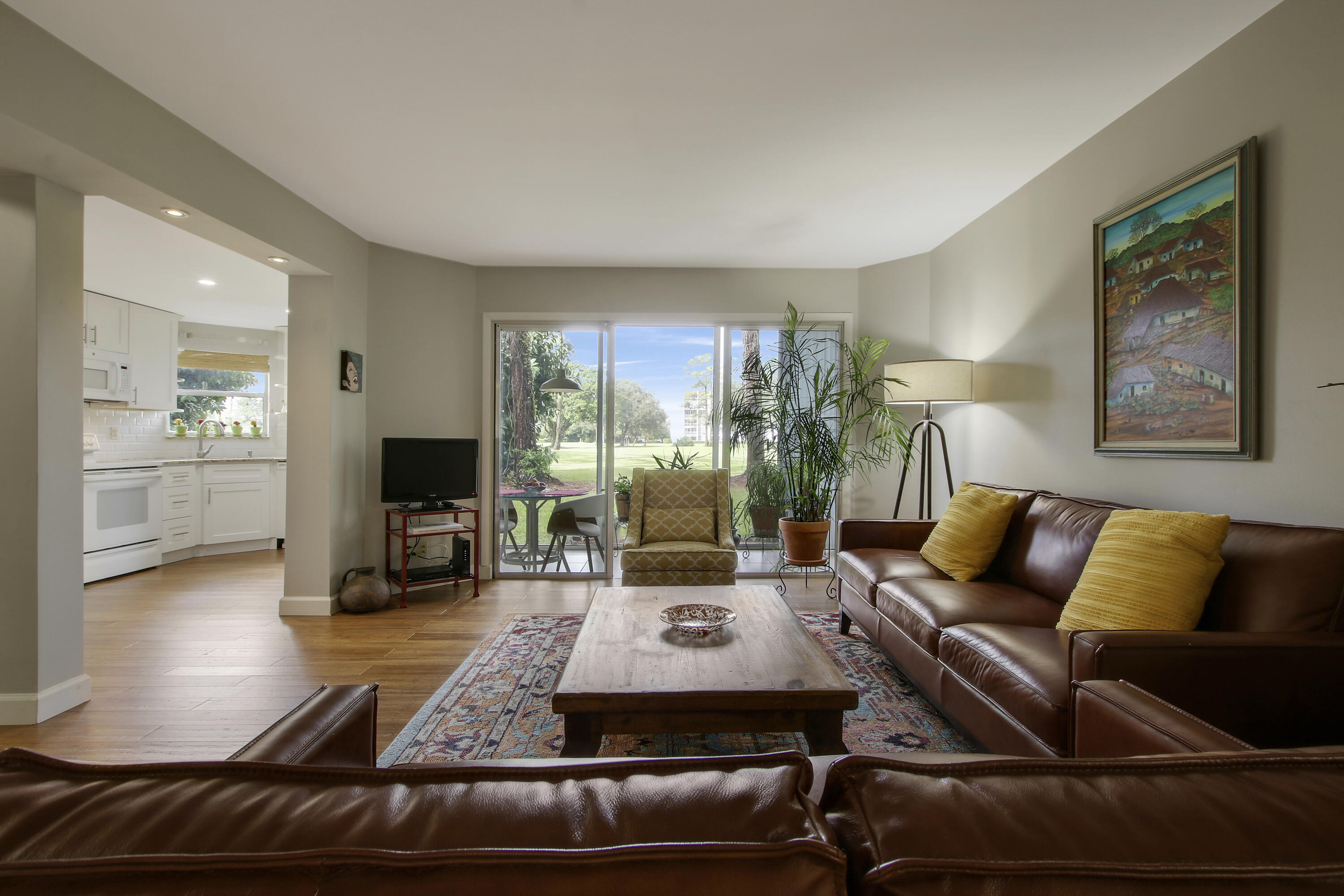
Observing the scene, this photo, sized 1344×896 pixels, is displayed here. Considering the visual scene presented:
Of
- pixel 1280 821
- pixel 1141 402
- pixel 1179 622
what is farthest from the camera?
pixel 1141 402

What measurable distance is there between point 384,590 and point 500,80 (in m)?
3.23

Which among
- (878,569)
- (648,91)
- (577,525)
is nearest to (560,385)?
(577,525)

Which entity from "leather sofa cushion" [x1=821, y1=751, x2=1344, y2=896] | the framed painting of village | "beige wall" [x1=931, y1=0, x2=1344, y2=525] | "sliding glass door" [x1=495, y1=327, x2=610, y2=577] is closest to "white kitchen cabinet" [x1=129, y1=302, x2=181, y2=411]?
"sliding glass door" [x1=495, y1=327, x2=610, y2=577]

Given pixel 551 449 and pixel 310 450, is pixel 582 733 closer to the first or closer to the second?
pixel 310 450

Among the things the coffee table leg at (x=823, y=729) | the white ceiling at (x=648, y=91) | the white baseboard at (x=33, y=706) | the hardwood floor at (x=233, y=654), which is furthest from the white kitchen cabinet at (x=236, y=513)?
the coffee table leg at (x=823, y=729)

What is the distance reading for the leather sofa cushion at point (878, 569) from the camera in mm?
3064

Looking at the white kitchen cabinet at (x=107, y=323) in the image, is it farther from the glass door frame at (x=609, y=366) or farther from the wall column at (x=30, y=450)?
the wall column at (x=30, y=450)

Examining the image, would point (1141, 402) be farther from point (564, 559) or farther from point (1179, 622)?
point (564, 559)

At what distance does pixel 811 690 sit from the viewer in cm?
191

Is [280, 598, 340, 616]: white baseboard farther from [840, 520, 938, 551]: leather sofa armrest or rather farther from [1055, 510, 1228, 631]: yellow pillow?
[1055, 510, 1228, 631]: yellow pillow

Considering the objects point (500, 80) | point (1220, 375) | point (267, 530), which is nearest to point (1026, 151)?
point (1220, 375)

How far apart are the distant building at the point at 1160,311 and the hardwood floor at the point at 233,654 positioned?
2.40m

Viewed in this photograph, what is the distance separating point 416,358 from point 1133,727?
191 inches

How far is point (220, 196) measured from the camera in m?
3.04
